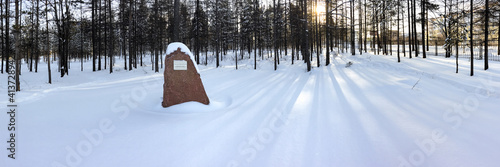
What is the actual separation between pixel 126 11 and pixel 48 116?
23.5 m

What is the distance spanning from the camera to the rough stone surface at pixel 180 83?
19.2 feet

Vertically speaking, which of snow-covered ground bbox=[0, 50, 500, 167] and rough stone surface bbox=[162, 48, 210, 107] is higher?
rough stone surface bbox=[162, 48, 210, 107]

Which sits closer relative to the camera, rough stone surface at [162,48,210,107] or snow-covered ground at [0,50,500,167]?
snow-covered ground at [0,50,500,167]

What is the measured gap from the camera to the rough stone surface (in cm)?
585

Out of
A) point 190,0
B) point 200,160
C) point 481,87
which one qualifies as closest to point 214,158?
point 200,160

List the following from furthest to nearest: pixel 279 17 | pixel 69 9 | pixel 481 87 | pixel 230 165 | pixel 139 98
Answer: pixel 279 17, pixel 69 9, pixel 481 87, pixel 139 98, pixel 230 165

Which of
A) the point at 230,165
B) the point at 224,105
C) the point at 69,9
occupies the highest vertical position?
the point at 69,9

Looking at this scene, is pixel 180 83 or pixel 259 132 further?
pixel 180 83

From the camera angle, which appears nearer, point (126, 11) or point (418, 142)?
point (418, 142)

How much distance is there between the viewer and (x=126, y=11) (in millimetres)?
23984

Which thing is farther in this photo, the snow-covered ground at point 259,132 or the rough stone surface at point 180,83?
the rough stone surface at point 180,83

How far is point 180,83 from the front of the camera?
5895 mm

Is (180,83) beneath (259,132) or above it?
above

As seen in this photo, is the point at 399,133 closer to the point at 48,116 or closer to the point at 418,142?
the point at 418,142
